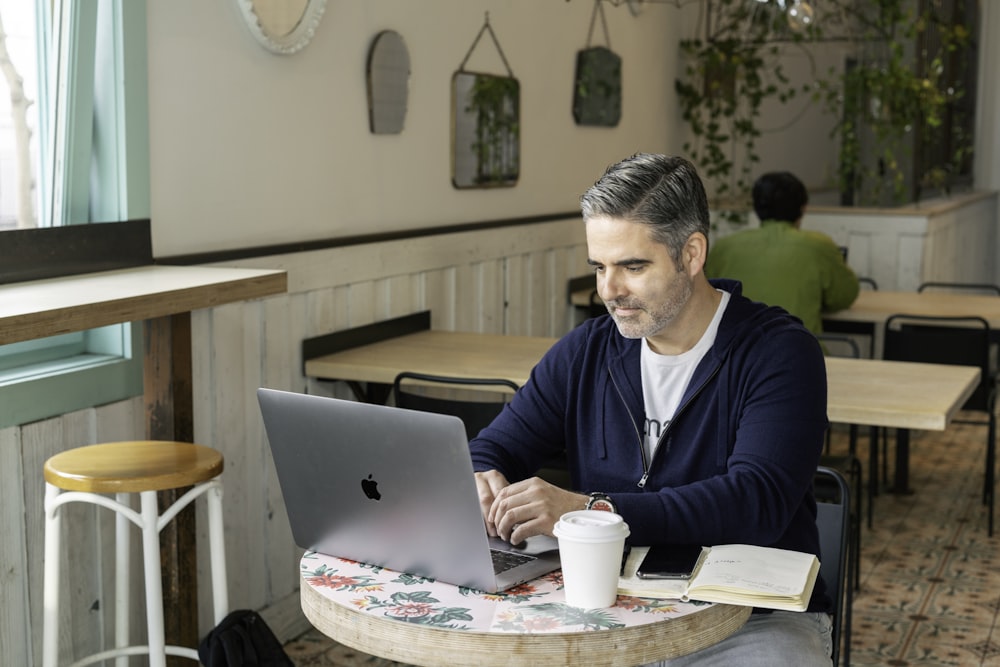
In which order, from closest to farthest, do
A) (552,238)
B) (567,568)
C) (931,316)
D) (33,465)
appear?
(567,568), (33,465), (931,316), (552,238)

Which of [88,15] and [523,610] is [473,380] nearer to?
[88,15]

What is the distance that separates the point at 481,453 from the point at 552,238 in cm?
318

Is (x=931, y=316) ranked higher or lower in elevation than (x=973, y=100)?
lower

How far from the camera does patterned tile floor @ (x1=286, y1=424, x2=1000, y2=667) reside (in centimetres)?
351

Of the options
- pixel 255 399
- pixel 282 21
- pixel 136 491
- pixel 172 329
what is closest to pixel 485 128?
pixel 282 21

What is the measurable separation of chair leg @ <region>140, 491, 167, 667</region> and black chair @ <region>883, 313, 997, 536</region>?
10.2ft

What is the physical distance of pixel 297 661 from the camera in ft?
11.6

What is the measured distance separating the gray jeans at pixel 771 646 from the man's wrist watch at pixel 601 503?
27 centimetres

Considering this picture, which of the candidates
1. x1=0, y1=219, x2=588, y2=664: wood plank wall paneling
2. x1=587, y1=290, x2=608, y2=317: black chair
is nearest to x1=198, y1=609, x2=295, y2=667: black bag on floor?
x1=0, y1=219, x2=588, y2=664: wood plank wall paneling

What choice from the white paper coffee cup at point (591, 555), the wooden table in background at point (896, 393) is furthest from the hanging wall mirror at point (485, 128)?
the white paper coffee cup at point (591, 555)

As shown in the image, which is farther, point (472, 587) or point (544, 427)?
Result: point (544, 427)

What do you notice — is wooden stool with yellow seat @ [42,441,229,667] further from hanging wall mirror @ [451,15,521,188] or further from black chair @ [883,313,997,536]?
black chair @ [883,313,997,536]

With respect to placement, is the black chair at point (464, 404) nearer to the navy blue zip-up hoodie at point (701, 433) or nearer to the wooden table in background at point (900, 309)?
the navy blue zip-up hoodie at point (701, 433)

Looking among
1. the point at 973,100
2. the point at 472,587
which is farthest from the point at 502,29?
the point at 973,100
